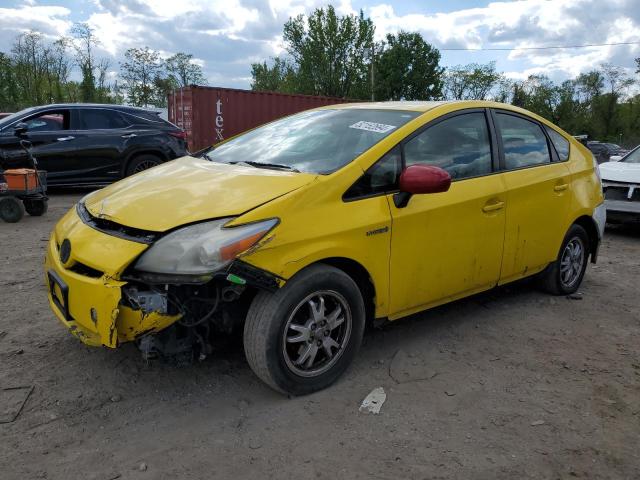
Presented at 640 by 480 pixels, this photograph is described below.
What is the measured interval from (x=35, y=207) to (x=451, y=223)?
6.81 metres

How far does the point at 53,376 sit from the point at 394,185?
2.27 m

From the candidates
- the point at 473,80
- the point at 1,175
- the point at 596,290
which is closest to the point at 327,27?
the point at 473,80

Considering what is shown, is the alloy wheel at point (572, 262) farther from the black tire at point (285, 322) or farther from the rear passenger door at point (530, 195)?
the black tire at point (285, 322)

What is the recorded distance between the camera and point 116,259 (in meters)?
2.60

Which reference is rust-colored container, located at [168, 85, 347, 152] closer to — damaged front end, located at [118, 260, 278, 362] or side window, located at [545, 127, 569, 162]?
side window, located at [545, 127, 569, 162]

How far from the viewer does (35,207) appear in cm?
803

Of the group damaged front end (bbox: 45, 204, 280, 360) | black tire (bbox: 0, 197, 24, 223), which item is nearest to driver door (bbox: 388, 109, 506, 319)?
damaged front end (bbox: 45, 204, 280, 360)

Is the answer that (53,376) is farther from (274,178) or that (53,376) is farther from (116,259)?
(274,178)

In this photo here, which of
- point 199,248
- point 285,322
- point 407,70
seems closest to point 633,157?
point 285,322

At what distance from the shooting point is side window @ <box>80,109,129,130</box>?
383 inches

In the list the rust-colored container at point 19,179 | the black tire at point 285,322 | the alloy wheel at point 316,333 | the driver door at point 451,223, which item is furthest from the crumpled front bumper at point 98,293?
the rust-colored container at point 19,179

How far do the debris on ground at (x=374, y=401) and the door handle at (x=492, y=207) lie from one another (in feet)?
4.64

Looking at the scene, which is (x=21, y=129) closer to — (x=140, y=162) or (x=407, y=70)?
(x=140, y=162)

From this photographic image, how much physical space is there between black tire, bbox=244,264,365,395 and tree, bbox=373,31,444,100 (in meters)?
40.5
